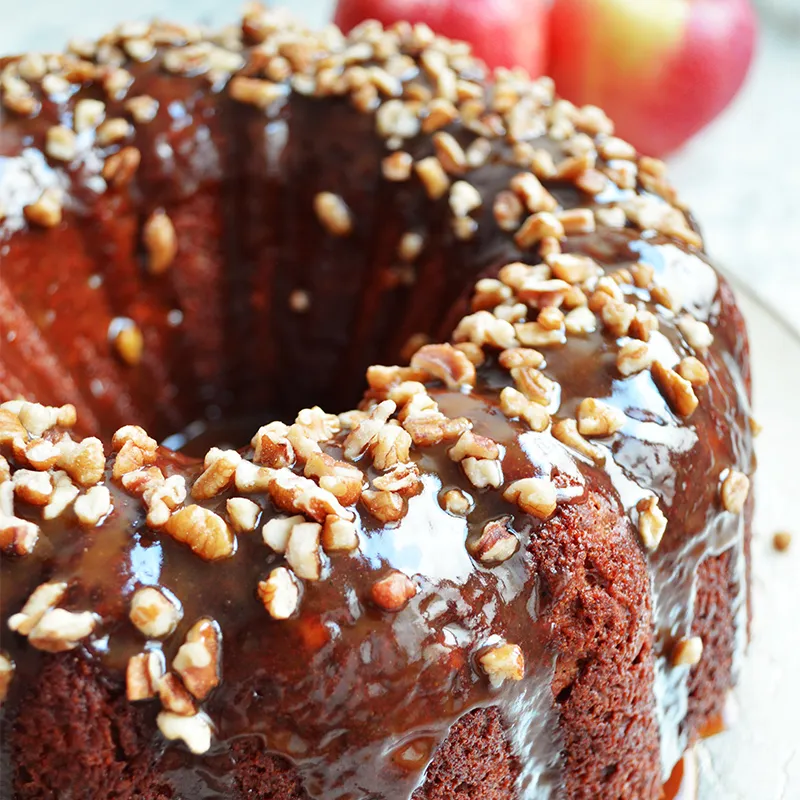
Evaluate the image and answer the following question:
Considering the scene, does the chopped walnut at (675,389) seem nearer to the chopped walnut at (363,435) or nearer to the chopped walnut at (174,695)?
the chopped walnut at (363,435)

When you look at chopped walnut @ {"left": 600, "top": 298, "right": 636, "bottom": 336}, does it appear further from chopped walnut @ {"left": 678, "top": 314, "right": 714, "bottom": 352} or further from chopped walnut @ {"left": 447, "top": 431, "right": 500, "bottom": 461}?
chopped walnut @ {"left": 447, "top": 431, "right": 500, "bottom": 461}

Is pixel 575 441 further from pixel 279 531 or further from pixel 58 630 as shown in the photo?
pixel 58 630

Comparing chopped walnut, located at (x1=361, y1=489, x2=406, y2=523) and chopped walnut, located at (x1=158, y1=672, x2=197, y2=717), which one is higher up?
chopped walnut, located at (x1=361, y1=489, x2=406, y2=523)

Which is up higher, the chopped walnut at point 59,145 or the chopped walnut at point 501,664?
the chopped walnut at point 501,664

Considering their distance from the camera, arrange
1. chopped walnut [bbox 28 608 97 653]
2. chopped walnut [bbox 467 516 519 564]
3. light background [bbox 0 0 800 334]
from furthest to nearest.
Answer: light background [bbox 0 0 800 334] < chopped walnut [bbox 467 516 519 564] < chopped walnut [bbox 28 608 97 653]

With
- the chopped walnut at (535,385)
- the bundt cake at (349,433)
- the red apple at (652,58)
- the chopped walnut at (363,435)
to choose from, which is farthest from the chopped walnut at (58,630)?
the red apple at (652,58)

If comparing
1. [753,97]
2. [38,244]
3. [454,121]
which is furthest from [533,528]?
[753,97]

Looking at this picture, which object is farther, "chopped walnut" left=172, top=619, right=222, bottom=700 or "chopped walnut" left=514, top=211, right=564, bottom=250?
"chopped walnut" left=514, top=211, right=564, bottom=250

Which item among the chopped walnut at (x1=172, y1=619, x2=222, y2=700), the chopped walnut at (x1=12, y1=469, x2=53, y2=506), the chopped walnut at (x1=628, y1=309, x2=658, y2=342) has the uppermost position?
the chopped walnut at (x1=628, y1=309, x2=658, y2=342)

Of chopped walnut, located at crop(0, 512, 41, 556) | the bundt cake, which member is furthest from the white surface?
chopped walnut, located at crop(0, 512, 41, 556)
